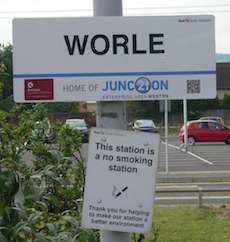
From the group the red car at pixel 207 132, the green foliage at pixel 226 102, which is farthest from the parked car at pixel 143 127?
the green foliage at pixel 226 102

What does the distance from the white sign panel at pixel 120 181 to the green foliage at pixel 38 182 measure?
0.93 ft

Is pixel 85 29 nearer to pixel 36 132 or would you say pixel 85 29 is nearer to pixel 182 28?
pixel 182 28

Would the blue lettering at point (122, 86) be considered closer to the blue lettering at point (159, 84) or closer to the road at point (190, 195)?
the blue lettering at point (159, 84)

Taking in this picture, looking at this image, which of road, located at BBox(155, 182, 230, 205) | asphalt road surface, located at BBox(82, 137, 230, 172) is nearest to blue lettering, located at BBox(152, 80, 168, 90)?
road, located at BBox(155, 182, 230, 205)

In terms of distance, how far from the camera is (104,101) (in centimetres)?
308

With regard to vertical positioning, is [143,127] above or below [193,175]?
above

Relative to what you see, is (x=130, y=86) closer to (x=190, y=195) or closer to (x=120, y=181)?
(x=120, y=181)

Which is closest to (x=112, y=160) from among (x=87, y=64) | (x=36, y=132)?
(x=87, y=64)

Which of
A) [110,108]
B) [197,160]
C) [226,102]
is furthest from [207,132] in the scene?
[110,108]

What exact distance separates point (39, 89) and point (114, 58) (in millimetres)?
354

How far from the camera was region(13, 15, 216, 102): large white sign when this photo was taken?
3.05 metres

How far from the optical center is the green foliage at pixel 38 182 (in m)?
3.07

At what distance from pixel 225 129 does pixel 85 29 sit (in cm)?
3444

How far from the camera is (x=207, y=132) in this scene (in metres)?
36.8
